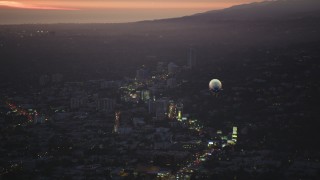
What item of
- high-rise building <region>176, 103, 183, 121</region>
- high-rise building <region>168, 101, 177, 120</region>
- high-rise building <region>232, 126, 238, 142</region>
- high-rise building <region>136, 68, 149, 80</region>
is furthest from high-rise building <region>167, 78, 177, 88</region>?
high-rise building <region>232, 126, 238, 142</region>

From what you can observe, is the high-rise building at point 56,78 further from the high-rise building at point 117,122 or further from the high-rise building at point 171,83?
the high-rise building at point 117,122

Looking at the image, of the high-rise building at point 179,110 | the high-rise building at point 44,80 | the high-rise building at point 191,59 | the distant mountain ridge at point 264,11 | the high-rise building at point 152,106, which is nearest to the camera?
the high-rise building at point 179,110

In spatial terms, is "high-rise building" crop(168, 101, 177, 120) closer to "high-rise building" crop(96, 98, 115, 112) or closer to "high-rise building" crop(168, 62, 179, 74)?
"high-rise building" crop(96, 98, 115, 112)

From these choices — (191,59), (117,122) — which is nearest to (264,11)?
(191,59)

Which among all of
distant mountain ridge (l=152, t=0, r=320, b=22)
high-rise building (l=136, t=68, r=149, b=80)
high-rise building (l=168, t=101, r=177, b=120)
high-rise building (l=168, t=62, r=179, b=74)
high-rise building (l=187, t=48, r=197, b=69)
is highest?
distant mountain ridge (l=152, t=0, r=320, b=22)

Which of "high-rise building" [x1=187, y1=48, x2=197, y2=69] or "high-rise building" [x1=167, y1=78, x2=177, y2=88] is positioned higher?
"high-rise building" [x1=187, y1=48, x2=197, y2=69]

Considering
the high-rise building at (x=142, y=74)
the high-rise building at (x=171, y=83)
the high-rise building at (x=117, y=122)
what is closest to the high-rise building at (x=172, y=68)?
the high-rise building at (x=142, y=74)

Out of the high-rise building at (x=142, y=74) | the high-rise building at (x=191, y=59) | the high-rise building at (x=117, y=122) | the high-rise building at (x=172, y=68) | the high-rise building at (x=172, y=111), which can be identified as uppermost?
the high-rise building at (x=191, y=59)

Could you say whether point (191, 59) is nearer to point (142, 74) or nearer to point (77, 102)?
point (142, 74)

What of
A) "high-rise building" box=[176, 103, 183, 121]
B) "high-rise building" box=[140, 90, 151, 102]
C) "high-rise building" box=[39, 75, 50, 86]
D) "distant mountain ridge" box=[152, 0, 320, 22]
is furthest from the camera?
"distant mountain ridge" box=[152, 0, 320, 22]
